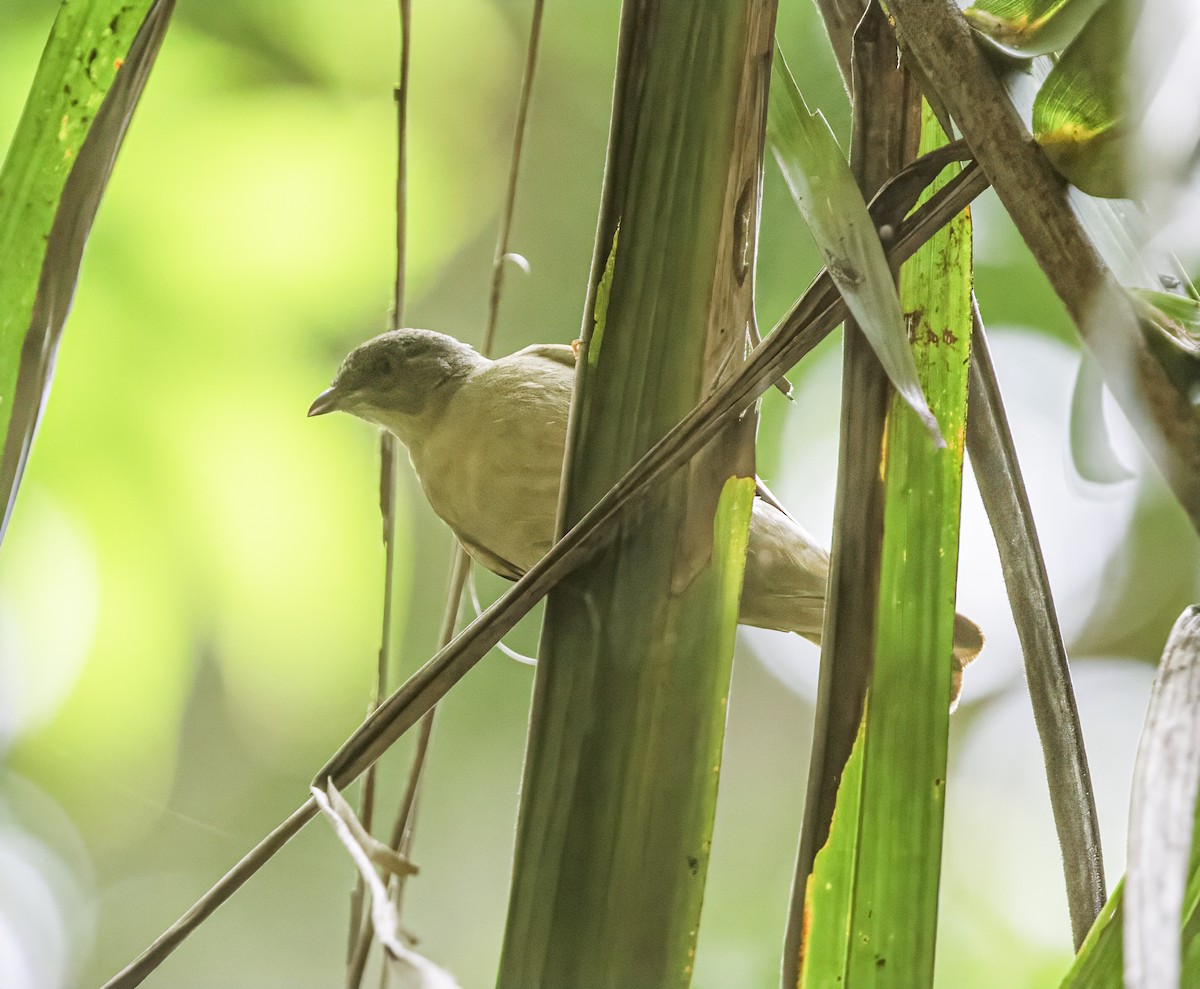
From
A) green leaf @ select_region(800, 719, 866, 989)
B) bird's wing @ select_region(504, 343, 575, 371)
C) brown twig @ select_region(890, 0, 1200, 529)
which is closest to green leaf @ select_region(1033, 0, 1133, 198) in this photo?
brown twig @ select_region(890, 0, 1200, 529)

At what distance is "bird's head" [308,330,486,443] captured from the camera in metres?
1.45

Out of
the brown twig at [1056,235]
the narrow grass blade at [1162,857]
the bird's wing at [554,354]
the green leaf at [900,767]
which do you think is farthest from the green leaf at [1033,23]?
the bird's wing at [554,354]

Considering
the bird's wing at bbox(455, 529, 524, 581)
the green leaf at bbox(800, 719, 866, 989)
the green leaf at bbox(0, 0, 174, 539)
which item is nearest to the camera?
the green leaf at bbox(800, 719, 866, 989)

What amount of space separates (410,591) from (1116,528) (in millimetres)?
1520

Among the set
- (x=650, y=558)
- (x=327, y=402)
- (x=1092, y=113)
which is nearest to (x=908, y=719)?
(x=650, y=558)

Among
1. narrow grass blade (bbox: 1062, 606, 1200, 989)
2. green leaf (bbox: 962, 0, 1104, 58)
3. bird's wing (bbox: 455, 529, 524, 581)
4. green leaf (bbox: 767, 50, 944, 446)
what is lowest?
narrow grass blade (bbox: 1062, 606, 1200, 989)

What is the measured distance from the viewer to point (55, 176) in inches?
27.1

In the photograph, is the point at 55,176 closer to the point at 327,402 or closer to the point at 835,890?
the point at 835,890

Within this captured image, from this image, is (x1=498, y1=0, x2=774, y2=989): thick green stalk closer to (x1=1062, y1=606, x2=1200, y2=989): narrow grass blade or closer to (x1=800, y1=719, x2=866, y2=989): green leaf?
(x1=800, y1=719, x2=866, y2=989): green leaf

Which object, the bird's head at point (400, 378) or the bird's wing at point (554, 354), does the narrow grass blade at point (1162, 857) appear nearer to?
the bird's wing at point (554, 354)

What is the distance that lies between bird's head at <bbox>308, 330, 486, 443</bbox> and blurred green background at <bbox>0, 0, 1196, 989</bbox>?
0.72 m

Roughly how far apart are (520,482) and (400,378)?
409 millimetres

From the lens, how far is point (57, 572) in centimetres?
240

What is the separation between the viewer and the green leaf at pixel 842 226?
1.61 feet
